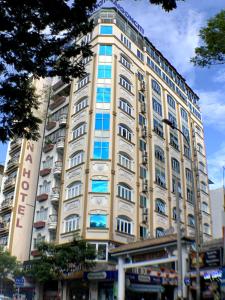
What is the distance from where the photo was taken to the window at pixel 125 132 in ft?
139

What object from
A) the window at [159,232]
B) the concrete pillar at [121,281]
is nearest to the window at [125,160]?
the window at [159,232]

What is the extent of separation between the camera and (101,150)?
39.9 meters

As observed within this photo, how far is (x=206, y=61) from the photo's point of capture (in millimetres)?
13406

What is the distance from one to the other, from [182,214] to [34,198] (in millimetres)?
18954

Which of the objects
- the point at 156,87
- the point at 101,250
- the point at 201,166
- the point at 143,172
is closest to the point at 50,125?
the point at 143,172

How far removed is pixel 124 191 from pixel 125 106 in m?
10.5

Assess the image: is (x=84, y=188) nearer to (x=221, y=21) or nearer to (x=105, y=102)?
(x=105, y=102)

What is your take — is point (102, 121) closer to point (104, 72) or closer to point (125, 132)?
point (125, 132)

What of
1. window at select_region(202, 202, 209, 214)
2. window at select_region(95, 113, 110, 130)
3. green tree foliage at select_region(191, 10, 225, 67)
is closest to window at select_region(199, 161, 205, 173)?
window at select_region(202, 202, 209, 214)

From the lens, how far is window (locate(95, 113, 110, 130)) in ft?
135

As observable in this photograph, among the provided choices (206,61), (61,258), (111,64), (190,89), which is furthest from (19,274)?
(190,89)

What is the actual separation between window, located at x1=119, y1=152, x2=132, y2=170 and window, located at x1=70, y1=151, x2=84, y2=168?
13.7ft

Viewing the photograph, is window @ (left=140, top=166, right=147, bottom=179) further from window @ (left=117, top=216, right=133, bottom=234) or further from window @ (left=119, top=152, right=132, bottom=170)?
window @ (left=117, top=216, right=133, bottom=234)

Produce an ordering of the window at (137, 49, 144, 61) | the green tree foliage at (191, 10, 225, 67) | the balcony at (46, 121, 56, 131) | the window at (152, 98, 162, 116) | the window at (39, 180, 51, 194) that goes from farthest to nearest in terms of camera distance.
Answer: the window at (137, 49, 144, 61), the window at (152, 98, 162, 116), the balcony at (46, 121, 56, 131), the window at (39, 180, 51, 194), the green tree foliage at (191, 10, 225, 67)
